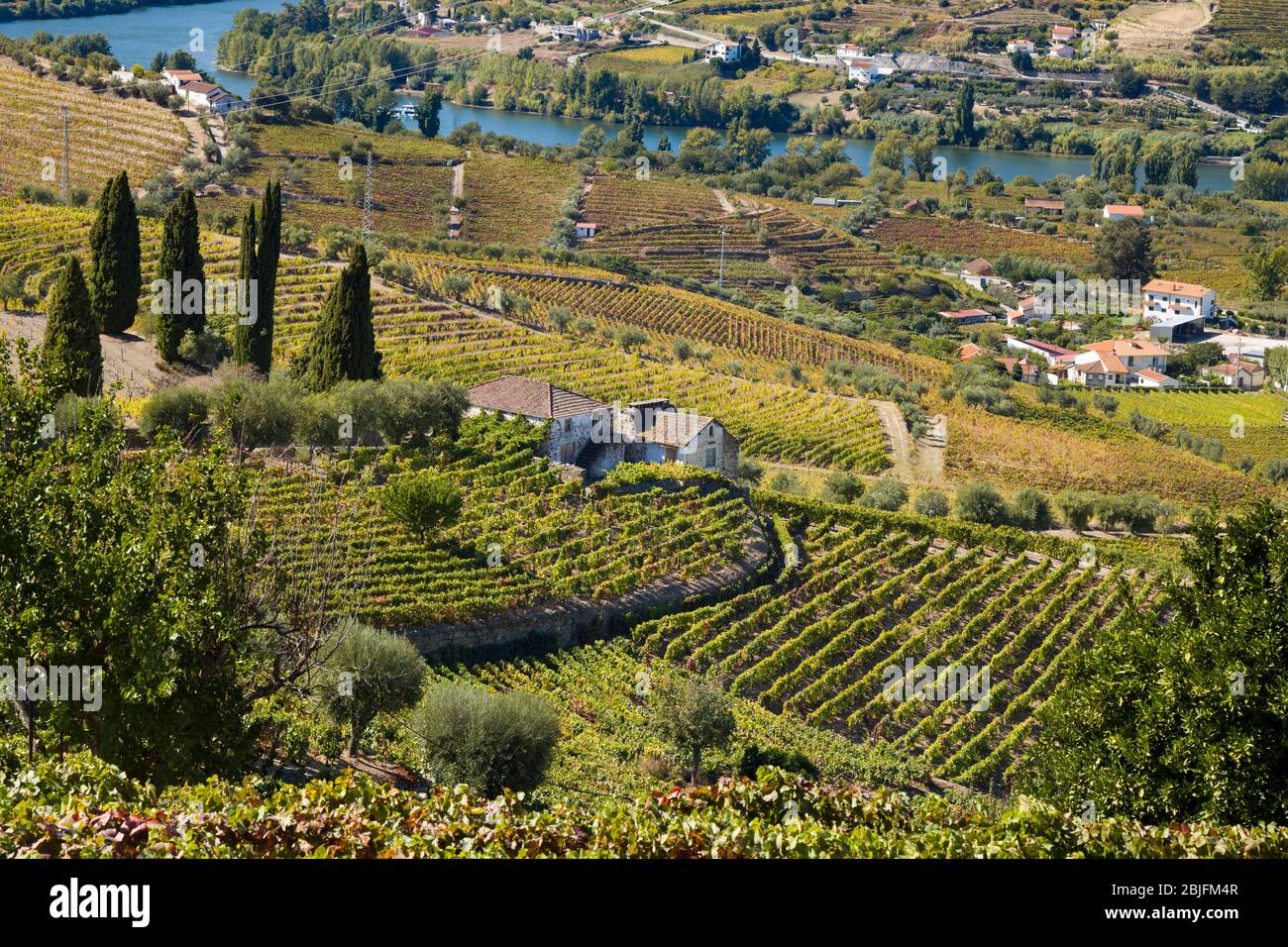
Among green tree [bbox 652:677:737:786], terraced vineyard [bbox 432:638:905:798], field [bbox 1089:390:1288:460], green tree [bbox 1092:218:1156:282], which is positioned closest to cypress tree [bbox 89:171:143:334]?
terraced vineyard [bbox 432:638:905:798]

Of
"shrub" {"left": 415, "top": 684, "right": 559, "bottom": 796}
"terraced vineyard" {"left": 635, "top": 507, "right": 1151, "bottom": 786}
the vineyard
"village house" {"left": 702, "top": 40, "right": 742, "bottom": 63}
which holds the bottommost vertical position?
the vineyard

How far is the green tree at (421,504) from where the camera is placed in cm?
3325

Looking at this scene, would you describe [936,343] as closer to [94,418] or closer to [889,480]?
[889,480]

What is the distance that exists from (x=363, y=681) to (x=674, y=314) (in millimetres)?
Answer: 61619

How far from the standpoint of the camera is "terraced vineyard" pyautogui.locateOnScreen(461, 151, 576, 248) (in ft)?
347

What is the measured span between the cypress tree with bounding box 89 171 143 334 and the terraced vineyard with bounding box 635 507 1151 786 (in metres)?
21.6

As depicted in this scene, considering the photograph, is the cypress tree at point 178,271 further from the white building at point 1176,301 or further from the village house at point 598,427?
the white building at point 1176,301

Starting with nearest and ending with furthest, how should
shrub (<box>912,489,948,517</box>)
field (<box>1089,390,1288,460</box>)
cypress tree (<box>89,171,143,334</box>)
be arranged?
cypress tree (<box>89,171,143,334</box>)
shrub (<box>912,489,948,517</box>)
field (<box>1089,390,1288,460</box>)

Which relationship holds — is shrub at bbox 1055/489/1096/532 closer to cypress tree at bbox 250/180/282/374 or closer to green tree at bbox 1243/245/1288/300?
cypress tree at bbox 250/180/282/374

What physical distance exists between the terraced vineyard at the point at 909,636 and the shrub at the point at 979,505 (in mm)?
5251

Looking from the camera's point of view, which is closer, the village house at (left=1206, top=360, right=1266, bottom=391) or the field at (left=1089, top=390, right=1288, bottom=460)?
the field at (left=1089, top=390, right=1288, bottom=460)

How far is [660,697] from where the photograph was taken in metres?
27.9
